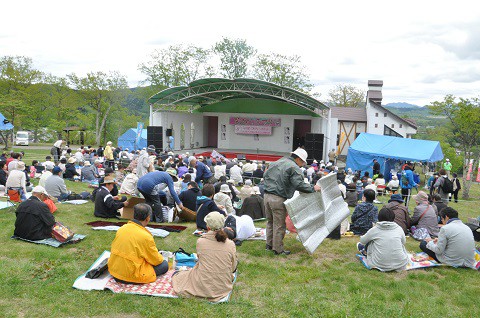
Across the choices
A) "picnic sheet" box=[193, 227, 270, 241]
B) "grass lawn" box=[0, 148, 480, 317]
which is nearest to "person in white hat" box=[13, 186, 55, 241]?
"grass lawn" box=[0, 148, 480, 317]

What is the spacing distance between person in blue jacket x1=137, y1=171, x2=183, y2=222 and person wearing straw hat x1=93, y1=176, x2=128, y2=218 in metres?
0.47

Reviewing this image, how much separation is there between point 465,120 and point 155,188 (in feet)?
43.9

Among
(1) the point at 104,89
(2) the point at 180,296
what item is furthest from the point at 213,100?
(2) the point at 180,296

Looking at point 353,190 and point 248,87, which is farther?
point 248,87

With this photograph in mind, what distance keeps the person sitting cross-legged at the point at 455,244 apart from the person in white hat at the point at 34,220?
17.0ft

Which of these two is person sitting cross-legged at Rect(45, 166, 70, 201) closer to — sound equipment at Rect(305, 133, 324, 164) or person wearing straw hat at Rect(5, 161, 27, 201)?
person wearing straw hat at Rect(5, 161, 27, 201)

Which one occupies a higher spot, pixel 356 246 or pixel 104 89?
pixel 104 89

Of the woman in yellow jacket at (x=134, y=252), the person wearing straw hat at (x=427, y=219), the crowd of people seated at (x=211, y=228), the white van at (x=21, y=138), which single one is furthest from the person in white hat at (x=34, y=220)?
the white van at (x=21, y=138)

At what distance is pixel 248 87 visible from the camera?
2005 centimetres

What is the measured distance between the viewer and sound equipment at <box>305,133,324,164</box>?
61.0ft

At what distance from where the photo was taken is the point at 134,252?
354cm

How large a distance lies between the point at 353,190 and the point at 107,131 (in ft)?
103

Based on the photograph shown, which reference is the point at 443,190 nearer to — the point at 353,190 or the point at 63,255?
the point at 353,190

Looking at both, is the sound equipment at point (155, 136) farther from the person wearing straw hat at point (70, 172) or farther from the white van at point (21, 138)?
the white van at point (21, 138)
